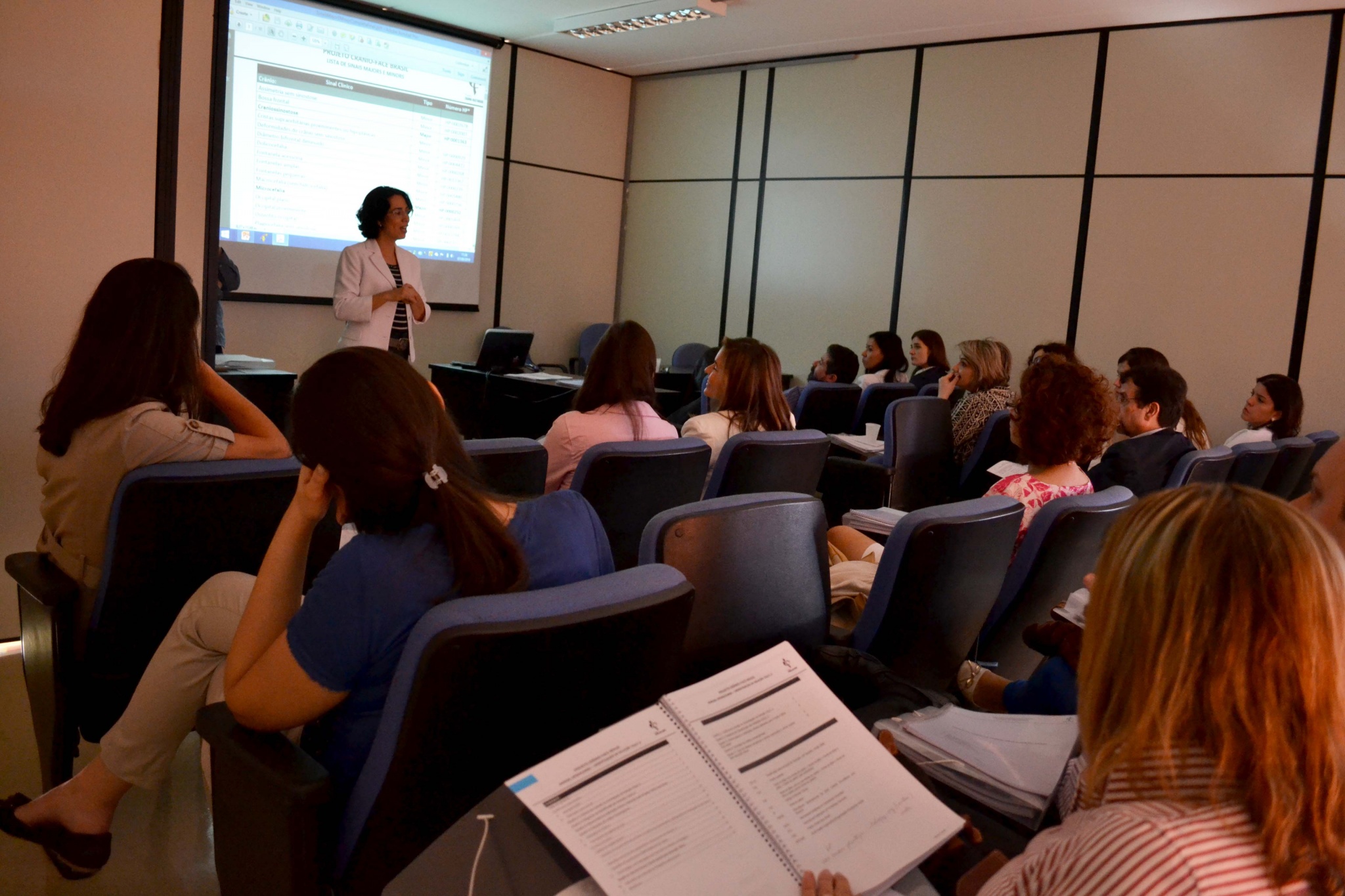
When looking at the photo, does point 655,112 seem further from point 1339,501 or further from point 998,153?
point 1339,501

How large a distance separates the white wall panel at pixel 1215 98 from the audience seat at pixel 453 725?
637cm

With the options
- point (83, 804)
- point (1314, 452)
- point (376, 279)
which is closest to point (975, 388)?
point (1314, 452)

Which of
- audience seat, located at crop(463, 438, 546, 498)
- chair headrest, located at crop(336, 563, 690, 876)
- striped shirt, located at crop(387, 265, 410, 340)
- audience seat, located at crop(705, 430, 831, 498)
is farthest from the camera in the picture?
striped shirt, located at crop(387, 265, 410, 340)

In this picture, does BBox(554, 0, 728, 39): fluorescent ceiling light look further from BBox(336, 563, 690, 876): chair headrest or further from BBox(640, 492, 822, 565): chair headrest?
BBox(336, 563, 690, 876): chair headrest

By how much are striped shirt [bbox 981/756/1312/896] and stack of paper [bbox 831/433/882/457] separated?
3.76 m

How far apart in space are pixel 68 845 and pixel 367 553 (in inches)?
46.1

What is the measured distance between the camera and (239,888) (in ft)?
4.74

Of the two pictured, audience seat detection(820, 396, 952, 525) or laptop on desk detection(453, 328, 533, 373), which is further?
laptop on desk detection(453, 328, 533, 373)

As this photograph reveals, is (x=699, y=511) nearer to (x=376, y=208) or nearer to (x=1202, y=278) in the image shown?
(x=376, y=208)

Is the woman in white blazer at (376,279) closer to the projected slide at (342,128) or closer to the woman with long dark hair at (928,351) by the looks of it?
the projected slide at (342,128)

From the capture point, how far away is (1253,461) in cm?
420

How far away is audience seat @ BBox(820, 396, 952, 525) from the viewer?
14.1 ft

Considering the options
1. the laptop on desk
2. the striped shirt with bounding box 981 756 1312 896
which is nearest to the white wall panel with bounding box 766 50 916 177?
the laptop on desk

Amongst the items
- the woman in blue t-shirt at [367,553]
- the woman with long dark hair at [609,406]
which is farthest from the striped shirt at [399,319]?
the woman in blue t-shirt at [367,553]
